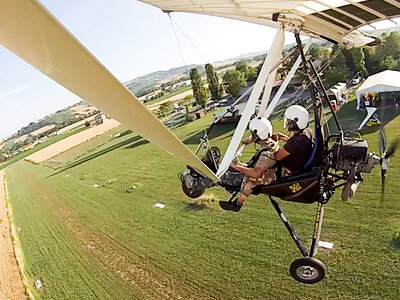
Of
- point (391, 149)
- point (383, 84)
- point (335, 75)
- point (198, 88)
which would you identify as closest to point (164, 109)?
point (198, 88)

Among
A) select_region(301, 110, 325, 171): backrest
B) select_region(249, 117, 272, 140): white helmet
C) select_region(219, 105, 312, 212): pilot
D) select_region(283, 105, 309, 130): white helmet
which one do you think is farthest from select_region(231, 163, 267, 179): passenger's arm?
select_region(283, 105, 309, 130): white helmet

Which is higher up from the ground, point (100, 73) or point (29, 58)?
point (29, 58)

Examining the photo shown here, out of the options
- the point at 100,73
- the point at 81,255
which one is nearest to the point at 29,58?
the point at 100,73

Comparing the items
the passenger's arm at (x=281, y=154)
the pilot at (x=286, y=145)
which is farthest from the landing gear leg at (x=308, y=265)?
the passenger's arm at (x=281, y=154)

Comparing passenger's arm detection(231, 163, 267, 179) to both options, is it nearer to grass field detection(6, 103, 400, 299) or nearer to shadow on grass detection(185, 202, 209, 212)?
grass field detection(6, 103, 400, 299)

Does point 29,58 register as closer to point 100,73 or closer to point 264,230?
point 100,73

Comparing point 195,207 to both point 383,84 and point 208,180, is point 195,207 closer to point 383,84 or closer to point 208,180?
point 208,180

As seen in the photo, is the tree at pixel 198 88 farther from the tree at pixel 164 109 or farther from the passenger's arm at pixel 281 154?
the passenger's arm at pixel 281 154

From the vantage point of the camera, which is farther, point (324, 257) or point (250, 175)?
point (324, 257)
